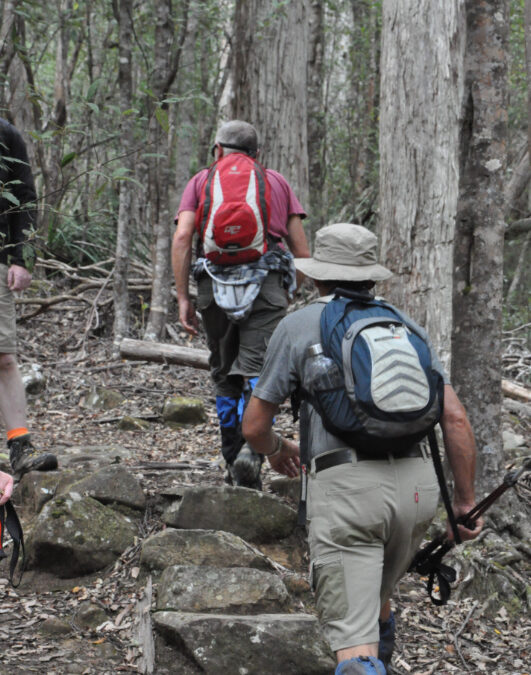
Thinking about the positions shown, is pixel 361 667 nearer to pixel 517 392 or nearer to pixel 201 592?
pixel 201 592

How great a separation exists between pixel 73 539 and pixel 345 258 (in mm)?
2195

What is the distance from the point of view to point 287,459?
335 centimetres

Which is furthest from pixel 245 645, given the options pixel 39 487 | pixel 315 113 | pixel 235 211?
pixel 315 113

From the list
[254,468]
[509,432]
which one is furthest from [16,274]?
[509,432]

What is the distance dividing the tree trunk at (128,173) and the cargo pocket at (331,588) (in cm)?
614

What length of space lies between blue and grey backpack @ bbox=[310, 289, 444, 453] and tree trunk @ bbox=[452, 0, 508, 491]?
1881 millimetres

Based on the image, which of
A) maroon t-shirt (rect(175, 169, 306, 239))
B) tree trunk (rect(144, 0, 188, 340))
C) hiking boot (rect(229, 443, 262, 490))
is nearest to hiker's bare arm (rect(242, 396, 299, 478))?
hiking boot (rect(229, 443, 262, 490))

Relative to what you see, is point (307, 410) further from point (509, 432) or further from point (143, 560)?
point (509, 432)

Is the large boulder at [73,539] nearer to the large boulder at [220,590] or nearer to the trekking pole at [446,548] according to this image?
the large boulder at [220,590]

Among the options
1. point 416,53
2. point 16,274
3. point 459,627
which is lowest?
point 459,627

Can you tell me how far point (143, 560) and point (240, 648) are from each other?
89 cm

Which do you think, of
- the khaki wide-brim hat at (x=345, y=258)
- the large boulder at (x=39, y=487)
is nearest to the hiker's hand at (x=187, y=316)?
the large boulder at (x=39, y=487)

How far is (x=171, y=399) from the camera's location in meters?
6.98

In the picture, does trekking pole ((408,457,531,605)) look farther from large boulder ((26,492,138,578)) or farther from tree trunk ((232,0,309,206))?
tree trunk ((232,0,309,206))
